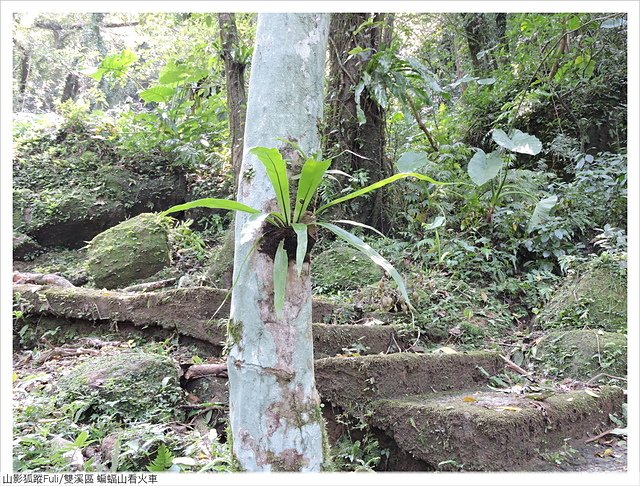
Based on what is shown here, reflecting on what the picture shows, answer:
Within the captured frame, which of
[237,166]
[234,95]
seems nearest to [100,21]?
[234,95]

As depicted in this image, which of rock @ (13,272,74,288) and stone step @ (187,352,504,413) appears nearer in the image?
stone step @ (187,352,504,413)

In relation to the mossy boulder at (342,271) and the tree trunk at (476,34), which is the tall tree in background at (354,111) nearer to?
the mossy boulder at (342,271)

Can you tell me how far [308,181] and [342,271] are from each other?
2.40 m

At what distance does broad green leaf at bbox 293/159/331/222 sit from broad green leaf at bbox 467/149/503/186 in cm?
277

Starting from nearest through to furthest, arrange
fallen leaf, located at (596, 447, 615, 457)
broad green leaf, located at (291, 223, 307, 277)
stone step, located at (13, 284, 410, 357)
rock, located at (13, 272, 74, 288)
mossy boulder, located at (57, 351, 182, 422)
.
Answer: broad green leaf, located at (291, 223, 307, 277) → fallen leaf, located at (596, 447, 615, 457) → mossy boulder, located at (57, 351, 182, 422) → stone step, located at (13, 284, 410, 357) → rock, located at (13, 272, 74, 288)

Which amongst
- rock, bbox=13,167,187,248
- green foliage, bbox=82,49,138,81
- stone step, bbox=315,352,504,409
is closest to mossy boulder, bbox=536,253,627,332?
stone step, bbox=315,352,504,409

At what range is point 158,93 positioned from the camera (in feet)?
18.9

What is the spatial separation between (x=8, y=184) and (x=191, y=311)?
116cm

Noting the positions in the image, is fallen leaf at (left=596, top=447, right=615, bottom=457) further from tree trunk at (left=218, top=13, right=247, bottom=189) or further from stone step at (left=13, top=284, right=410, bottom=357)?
tree trunk at (left=218, top=13, right=247, bottom=189)

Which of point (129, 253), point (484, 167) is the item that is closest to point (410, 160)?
point (484, 167)

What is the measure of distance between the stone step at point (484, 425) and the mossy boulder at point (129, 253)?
2762 millimetres

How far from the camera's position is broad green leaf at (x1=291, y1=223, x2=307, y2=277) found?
1.41 m

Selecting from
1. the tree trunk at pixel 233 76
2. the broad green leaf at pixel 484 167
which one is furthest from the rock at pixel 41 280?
the broad green leaf at pixel 484 167

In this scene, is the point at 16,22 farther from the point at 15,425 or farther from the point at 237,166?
the point at 15,425
